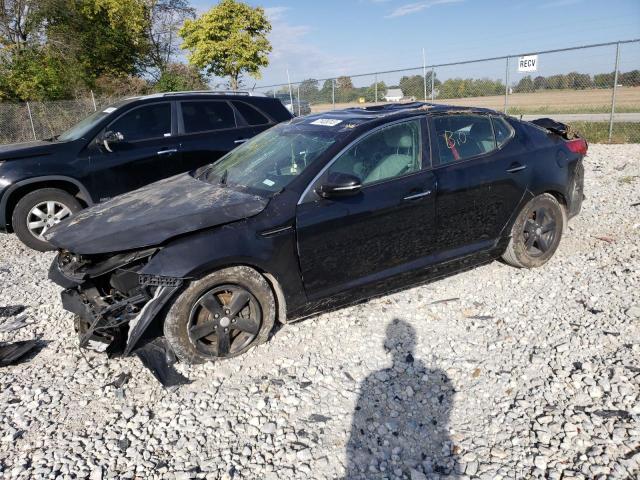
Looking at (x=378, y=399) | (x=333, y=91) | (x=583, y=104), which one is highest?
(x=333, y=91)

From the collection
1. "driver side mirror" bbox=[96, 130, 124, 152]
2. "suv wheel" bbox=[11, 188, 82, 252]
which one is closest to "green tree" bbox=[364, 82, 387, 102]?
"driver side mirror" bbox=[96, 130, 124, 152]

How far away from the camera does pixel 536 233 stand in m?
4.78

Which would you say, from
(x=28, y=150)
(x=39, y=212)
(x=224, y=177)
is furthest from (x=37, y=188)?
(x=224, y=177)

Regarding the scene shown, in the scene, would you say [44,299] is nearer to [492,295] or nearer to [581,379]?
[492,295]

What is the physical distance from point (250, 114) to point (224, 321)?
4.80m

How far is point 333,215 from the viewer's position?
11.8 ft

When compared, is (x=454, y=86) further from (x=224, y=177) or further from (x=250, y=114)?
(x=224, y=177)

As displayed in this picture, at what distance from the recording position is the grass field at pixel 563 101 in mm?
14239

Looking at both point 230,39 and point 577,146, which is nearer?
point 577,146

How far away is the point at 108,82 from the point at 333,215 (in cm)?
2365

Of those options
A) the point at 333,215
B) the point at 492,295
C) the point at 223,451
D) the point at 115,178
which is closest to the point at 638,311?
the point at 492,295

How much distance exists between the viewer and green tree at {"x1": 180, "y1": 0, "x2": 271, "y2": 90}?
72.9 ft

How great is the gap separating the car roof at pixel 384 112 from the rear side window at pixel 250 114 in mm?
2966

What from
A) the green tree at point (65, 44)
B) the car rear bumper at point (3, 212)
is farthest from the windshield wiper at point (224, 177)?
the green tree at point (65, 44)
